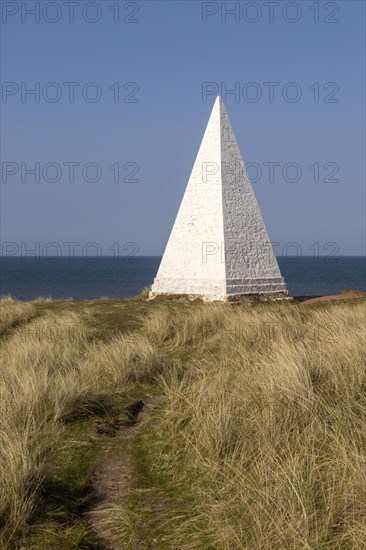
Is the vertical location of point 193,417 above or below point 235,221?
below

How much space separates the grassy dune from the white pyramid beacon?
1032 centimetres

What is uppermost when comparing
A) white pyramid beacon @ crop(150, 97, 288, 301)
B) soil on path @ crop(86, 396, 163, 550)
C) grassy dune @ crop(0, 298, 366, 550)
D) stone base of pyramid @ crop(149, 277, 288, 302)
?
white pyramid beacon @ crop(150, 97, 288, 301)

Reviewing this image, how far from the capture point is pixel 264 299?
2020cm

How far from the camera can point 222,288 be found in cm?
1905

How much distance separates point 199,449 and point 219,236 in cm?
1458

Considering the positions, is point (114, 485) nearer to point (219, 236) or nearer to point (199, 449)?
point (199, 449)

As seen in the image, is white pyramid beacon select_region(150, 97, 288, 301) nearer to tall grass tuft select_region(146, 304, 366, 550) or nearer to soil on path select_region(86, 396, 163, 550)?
tall grass tuft select_region(146, 304, 366, 550)

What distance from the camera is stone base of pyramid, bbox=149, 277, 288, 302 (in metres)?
19.1

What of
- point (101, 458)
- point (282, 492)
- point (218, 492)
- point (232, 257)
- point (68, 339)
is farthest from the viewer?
point (232, 257)

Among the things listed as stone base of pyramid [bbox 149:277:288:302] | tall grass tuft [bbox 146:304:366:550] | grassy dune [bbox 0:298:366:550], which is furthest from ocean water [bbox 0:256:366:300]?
tall grass tuft [bbox 146:304:366:550]

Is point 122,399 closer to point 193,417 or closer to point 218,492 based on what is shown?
point 193,417

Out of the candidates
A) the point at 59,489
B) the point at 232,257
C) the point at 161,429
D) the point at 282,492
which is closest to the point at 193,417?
the point at 161,429

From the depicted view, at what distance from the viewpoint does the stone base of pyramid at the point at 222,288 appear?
1911 cm

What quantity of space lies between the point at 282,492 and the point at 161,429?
95.8 inches
